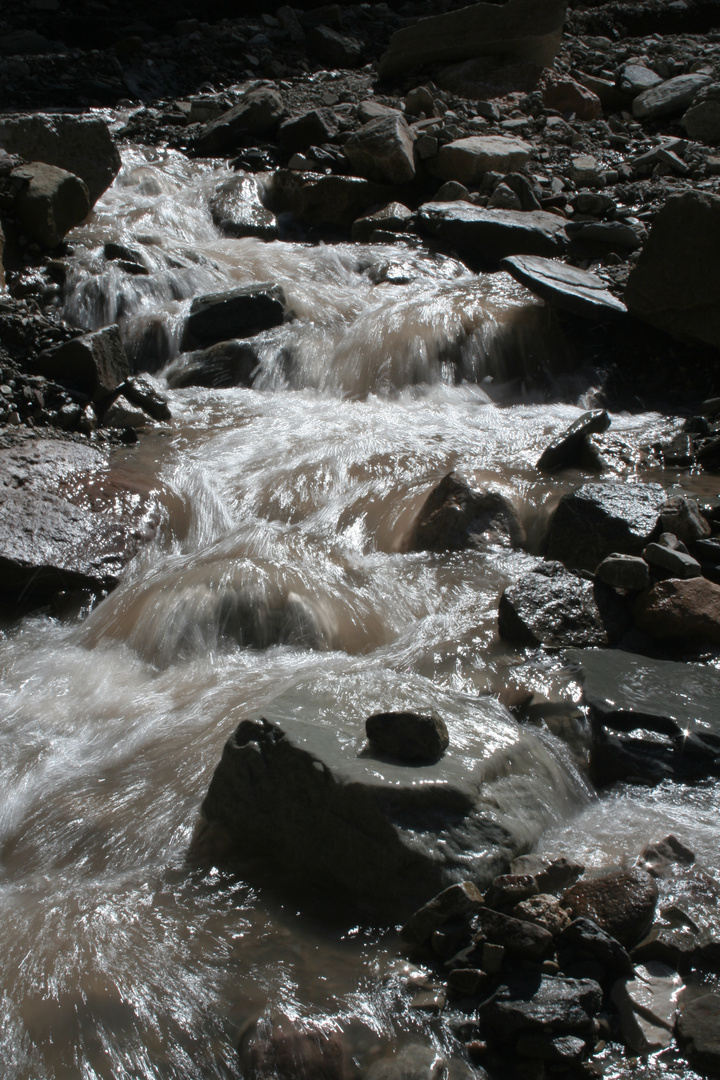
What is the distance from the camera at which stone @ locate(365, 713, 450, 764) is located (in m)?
2.29

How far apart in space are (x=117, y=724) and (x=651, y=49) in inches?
468

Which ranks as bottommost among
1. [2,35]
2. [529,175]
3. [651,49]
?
[529,175]

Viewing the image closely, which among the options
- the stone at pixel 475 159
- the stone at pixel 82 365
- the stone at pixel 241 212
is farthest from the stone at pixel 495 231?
the stone at pixel 82 365

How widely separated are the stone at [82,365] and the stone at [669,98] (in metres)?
7.38

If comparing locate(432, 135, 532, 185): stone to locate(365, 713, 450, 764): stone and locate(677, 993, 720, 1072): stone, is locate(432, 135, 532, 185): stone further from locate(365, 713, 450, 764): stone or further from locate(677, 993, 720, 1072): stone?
locate(677, 993, 720, 1072): stone

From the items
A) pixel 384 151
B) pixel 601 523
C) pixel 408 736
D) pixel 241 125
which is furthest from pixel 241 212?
pixel 408 736

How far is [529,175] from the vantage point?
859 centimetres

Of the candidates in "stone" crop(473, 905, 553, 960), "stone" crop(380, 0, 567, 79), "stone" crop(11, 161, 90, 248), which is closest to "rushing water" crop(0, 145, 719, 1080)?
"stone" crop(473, 905, 553, 960)

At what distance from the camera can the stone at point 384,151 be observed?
8.55 m

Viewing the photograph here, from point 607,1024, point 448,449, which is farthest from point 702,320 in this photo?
point 607,1024

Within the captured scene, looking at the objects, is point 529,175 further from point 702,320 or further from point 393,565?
point 393,565

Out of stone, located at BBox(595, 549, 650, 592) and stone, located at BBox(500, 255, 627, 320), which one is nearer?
stone, located at BBox(595, 549, 650, 592)

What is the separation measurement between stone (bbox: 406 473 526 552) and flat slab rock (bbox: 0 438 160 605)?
1381 mm

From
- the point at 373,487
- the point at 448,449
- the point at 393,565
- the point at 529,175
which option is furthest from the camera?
the point at 529,175
